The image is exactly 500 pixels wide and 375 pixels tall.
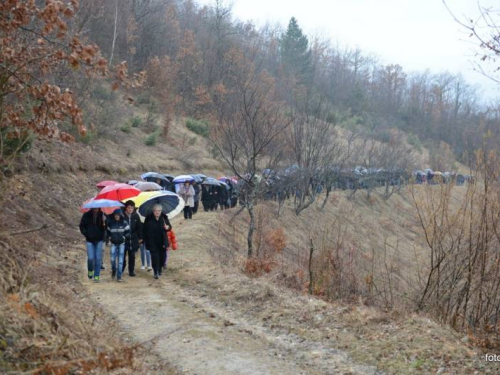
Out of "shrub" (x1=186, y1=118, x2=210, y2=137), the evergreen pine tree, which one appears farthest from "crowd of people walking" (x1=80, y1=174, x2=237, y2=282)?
the evergreen pine tree

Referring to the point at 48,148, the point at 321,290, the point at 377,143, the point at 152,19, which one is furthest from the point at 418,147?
the point at 321,290

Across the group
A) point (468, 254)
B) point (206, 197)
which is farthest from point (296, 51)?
point (468, 254)

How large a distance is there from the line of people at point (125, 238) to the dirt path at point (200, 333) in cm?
38

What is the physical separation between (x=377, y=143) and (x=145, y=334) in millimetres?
46683

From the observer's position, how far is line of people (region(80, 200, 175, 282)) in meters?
11.7

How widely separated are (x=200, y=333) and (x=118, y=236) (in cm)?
441

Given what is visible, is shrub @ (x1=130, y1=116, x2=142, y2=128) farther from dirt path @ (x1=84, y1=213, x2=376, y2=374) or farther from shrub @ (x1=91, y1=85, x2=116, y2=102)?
dirt path @ (x1=84, y1=213, x2=376, y2=374)

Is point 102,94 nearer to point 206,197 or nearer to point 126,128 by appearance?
point 126,128

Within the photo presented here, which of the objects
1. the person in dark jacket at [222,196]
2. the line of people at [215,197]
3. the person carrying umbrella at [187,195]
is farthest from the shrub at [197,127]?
the person carrying umbrella at [187,195]

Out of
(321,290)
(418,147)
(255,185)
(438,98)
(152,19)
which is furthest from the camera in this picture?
(438,98)

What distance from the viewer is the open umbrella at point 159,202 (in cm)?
1347

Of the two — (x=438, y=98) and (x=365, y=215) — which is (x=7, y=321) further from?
(x=438, y=98)

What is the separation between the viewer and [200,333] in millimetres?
8086

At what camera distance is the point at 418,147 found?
72.3 metres
